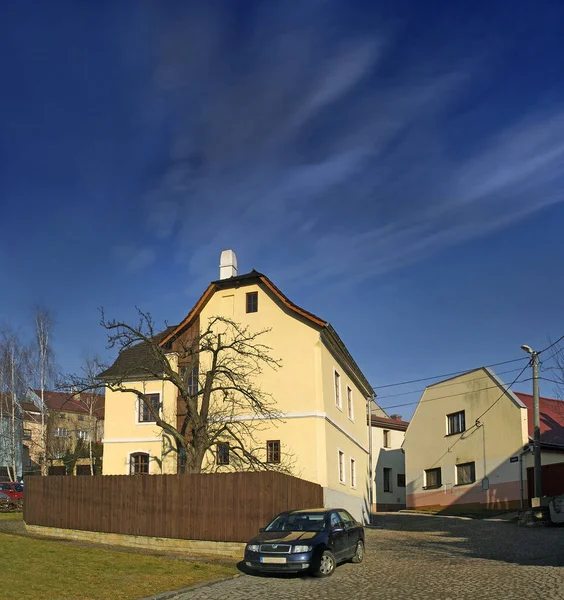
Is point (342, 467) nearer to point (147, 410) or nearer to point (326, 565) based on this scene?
point (147, 410)

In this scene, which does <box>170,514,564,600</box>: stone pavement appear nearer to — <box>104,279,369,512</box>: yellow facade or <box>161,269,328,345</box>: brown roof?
<box>104,279,369,512</box>: yellow facade

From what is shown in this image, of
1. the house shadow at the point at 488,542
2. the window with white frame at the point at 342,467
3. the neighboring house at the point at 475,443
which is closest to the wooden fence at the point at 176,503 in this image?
the house shadow at the point at 488,542

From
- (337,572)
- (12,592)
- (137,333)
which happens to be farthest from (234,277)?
(12,592)

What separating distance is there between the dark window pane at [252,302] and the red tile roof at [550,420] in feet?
52.3

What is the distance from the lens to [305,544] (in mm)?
14164

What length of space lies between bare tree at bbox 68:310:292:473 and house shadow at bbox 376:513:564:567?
6202 millimetres

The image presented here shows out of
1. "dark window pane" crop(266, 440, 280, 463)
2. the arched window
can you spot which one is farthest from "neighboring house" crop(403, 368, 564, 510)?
the arched window

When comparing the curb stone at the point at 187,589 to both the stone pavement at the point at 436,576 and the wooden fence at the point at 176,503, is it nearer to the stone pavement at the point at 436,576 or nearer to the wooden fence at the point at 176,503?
the stone pavement at the point at 436,576

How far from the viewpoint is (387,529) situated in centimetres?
2656

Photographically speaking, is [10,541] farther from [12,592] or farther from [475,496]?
[475,496]

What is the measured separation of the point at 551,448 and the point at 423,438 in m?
9.02

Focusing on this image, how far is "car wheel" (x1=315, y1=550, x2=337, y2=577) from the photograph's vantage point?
14195 mm

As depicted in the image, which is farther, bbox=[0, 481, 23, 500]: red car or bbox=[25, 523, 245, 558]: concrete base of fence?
bbox=[0, 481, 23, 500]: red car

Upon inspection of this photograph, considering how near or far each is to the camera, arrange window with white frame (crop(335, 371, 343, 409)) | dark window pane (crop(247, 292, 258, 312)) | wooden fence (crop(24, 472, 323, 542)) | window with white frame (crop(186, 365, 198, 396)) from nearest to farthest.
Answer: wooden fence (crop(24, 472, 323, 542)), dark window pane (crop(247, 292, 258, 312)), window with white frame (crop(186, 365, 198, 396)), window with white frame (crop(335, 371, 343, 409))
